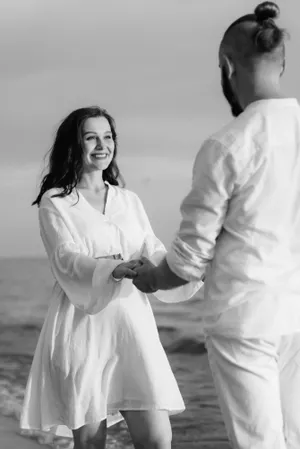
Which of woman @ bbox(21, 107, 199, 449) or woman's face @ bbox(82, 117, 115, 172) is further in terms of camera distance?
woman's face @ bbox(82, 117, 115, 172)

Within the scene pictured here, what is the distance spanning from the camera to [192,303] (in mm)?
5508

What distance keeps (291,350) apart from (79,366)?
106 cm

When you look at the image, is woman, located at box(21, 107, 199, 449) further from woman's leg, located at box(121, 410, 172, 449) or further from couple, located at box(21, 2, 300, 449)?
couple, located at box(21, 2, 300, 449)

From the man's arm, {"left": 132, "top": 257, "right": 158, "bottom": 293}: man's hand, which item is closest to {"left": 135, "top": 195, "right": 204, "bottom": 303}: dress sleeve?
{"left": 132, "top": 257, "right": 158, "bottom": 293}: man's hand

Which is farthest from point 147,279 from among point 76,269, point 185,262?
point 76,269

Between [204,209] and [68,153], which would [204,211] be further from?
[68,153]

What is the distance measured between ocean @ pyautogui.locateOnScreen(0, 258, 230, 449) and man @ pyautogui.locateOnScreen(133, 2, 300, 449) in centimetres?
286

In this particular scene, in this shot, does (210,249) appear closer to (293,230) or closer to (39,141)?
(293,230)

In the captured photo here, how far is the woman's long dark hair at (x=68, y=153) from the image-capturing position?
3.15 m

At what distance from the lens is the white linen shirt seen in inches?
81.9

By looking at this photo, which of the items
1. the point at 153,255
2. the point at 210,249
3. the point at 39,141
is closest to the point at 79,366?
the point at 153,255

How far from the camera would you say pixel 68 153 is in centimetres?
316

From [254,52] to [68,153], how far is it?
116 cm

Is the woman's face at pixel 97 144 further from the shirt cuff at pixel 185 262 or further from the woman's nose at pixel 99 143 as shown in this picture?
the shirt cuff at pixel 185 262
